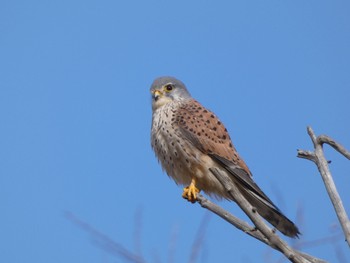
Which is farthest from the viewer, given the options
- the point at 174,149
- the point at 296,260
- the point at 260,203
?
the point at 174,149

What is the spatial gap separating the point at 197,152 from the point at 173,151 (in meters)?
0.19

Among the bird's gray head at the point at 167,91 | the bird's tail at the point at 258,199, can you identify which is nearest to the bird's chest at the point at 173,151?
the bird's tail at the point at 258,199

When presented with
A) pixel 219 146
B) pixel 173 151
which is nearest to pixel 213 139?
pixel 219 146

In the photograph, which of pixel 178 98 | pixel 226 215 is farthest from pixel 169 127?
pixel 226 215

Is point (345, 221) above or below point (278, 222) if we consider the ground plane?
below

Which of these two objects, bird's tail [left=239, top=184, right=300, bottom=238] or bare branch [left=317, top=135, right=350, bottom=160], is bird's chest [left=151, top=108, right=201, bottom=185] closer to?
bird's tail [left=239, top=184, right=300, bottom=238]

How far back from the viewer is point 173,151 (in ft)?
15.7

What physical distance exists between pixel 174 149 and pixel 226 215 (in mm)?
1685

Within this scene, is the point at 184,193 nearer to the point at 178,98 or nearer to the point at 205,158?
the point at 205,158

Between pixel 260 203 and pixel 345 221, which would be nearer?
A: pixel 345 221

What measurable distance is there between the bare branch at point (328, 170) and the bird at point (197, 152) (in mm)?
1275

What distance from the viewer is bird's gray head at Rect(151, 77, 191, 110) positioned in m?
5.32

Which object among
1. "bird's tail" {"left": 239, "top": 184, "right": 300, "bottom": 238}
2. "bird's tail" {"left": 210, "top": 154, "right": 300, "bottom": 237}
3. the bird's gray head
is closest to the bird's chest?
"bird's tail" {"left": 210, "top": 154, "right": 300, "bottom": 237}

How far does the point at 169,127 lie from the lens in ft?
16.1
